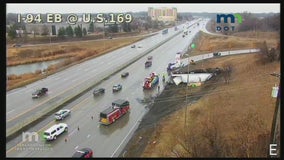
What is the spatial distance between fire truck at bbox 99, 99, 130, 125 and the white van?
0.77 m

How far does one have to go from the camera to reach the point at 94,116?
8.00 m

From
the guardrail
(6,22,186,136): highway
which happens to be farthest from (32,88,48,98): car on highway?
the guardrail

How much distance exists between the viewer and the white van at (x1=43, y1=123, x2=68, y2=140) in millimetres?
6699

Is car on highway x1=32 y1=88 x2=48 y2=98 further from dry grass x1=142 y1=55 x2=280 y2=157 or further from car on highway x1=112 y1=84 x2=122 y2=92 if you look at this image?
dry grass x1=142 y1=55 x2=280 y2=157

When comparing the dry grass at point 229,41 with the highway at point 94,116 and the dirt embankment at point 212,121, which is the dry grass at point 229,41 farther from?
the dirt embankment at point 212,121

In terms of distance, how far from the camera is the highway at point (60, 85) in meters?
8.39

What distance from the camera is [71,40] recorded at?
1591cm

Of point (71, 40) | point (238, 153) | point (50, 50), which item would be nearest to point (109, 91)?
point (238, 153)

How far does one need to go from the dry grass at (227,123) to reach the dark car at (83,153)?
0.89 metres

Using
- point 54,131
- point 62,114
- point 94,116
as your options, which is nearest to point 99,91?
point 94,116

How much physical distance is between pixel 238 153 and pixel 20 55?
13044mm

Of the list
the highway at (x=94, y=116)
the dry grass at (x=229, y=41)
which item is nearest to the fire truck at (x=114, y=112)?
the highway at (x=94, y=116)

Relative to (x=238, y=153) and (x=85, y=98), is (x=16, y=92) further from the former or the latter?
(x=238, y=153)

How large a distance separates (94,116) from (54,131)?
1345 millimetres
